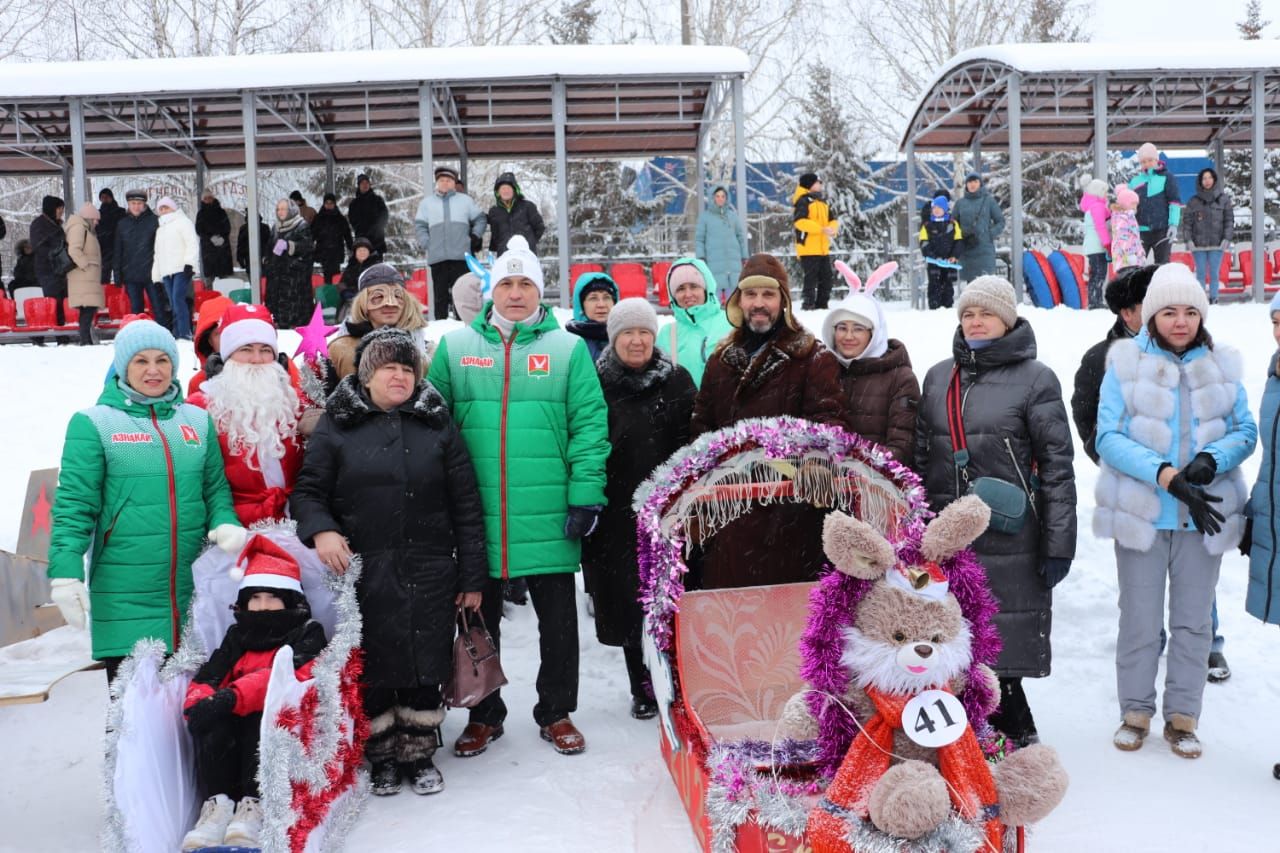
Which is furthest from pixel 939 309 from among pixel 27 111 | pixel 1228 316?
pixel 27 111

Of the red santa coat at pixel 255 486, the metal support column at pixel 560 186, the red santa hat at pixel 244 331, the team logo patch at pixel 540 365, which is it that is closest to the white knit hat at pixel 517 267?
the team logo patch at pixel 540 365

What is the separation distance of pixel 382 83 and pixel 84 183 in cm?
407

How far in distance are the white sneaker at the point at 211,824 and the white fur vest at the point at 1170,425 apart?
12.4ft

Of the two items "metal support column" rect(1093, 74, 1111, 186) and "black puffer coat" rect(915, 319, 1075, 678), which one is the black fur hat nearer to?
"black puffer coat" rect(915, 319, 1075, 678)

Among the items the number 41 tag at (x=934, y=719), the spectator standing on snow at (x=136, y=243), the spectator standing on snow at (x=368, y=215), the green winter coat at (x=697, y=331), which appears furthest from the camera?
the spectator standing on snow at (x=368, y=215)

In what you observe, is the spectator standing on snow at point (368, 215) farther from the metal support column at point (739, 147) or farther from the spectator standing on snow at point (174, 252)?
the metal support column at point (739, 147)

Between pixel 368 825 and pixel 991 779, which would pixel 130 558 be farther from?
pixel 991 779

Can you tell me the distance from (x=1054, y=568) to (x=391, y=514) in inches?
107

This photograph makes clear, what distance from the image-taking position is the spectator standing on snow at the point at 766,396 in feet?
16.0

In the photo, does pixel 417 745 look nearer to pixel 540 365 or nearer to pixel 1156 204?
pixel 540 365

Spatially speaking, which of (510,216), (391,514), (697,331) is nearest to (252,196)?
(510,216)

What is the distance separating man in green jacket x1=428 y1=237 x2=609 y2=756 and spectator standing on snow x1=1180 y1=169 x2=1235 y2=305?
39.2 ft

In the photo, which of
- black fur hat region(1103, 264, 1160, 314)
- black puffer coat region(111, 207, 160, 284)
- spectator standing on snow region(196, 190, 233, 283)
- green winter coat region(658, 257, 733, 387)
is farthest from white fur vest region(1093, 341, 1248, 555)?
spectator standing on snow region(196, 190, 233, 283)

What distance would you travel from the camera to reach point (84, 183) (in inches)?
538
